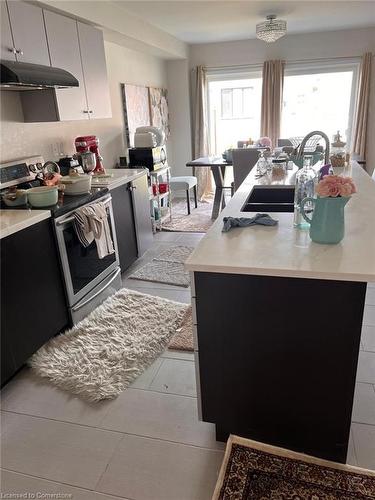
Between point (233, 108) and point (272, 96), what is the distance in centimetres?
76

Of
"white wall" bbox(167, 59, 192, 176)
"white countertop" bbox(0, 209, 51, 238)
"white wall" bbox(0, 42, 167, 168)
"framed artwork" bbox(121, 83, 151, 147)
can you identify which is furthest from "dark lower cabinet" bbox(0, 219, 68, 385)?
"white wall" bbox(167, 59, 192, 176)

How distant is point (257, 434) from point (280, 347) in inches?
18.3

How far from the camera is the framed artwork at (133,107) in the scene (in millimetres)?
4461

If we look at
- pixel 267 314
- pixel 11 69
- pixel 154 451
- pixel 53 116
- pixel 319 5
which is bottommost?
pixel 154 451

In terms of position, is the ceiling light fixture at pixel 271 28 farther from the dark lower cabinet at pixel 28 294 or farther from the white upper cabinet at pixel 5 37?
the dark lower cabinet at pixel 28 294

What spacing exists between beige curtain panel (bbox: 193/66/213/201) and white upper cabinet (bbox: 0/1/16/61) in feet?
13.2

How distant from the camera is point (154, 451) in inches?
62.7

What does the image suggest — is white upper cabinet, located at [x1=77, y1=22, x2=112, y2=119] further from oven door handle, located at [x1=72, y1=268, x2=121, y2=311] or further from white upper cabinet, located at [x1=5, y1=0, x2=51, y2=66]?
oven door handle, located at [x1=72, y1=268, x2=121, y2=311]

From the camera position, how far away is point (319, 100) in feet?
18.9

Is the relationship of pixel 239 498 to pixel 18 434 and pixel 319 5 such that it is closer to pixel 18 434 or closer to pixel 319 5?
pixel 18 434

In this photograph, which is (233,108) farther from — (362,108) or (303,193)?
(303,193)

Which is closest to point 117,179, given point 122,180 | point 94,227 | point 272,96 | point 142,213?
point 122,180

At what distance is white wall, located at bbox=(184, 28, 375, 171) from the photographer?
5.23 meters

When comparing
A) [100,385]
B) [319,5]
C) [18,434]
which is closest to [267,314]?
[100,385]
